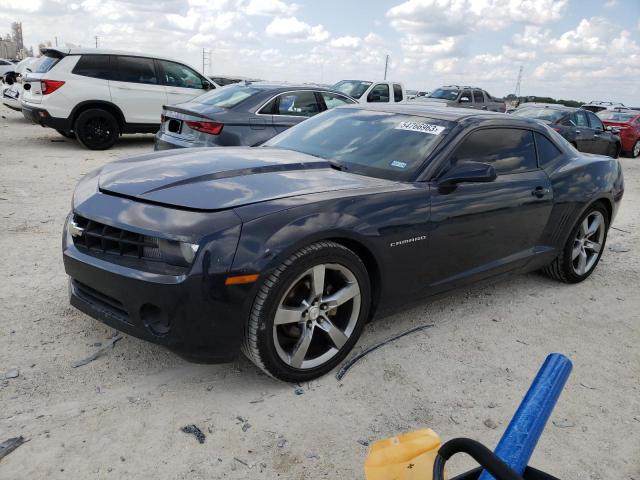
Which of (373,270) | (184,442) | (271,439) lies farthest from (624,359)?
(184,442)

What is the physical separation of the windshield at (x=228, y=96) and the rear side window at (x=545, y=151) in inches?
171

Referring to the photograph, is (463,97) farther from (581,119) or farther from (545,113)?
(545,113)

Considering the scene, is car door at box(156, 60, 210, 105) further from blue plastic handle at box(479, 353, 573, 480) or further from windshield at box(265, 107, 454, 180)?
blue plastic handle at box(479, 353, 573, 480)

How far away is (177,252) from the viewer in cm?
260

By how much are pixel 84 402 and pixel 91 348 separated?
545 millimetres

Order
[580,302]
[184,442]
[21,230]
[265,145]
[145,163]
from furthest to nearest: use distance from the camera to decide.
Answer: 1. [21,230]
2. [580,302]
3. [265,145]
4. [145,163]
5. [184,442]

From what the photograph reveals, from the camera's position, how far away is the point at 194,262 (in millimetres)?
2553

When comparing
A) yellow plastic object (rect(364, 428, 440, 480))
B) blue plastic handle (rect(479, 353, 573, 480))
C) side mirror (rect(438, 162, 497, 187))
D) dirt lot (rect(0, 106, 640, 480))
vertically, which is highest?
side mirror (rect(438, 162, 497, 187))

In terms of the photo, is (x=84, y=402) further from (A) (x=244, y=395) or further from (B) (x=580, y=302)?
(B) (x=580, y=302)

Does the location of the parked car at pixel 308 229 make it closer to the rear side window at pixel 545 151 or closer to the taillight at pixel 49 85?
the rear side window at pixel 545 151

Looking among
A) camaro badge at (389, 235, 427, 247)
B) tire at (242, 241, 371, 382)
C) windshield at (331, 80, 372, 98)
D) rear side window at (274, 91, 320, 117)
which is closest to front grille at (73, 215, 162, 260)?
tire at (242, 241, 371, 382)

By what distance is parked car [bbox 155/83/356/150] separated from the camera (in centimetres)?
707

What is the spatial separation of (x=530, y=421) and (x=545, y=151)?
3.60 metres

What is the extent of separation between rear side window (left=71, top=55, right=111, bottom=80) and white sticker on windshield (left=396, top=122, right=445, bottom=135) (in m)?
8.18
